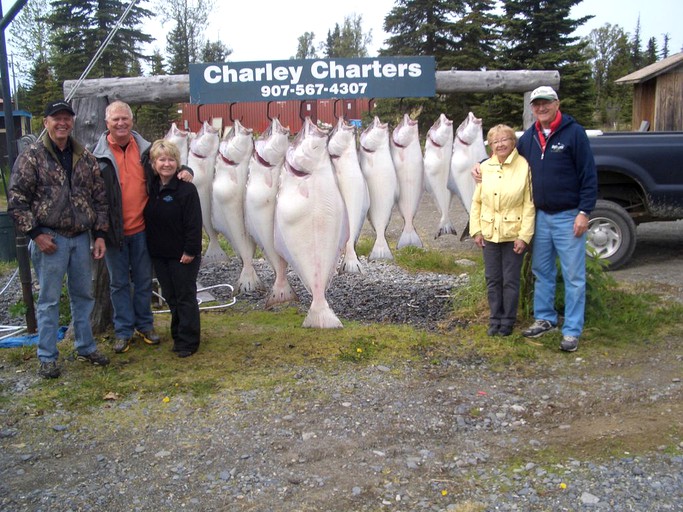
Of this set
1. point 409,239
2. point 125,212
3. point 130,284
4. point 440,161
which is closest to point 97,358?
point 130,284

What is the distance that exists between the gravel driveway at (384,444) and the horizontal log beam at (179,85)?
2.26 m

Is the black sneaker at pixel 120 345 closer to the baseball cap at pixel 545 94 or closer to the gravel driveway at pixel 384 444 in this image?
the gravel driveway at pixel 384 444

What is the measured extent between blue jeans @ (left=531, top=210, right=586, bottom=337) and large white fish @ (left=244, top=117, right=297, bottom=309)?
Result: 79.0 inches

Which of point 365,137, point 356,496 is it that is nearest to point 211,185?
point 365,137

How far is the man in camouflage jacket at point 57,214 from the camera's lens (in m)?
4.23

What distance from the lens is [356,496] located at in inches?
122

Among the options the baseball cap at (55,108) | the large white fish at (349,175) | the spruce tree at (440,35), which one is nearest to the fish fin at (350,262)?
the large white fish at (349,175)

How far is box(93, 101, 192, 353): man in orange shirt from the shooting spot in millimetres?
4543

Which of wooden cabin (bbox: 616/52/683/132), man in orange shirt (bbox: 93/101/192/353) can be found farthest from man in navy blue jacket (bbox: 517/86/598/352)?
wooden cabin (bbox: 616/52/683/132)

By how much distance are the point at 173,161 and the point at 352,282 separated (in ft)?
11.4

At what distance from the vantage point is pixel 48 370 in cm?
458

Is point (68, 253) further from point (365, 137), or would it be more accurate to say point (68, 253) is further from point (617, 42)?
point (617, 42)

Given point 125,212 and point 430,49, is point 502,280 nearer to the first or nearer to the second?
point 125,212

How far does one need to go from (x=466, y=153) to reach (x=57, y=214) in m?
3.11
